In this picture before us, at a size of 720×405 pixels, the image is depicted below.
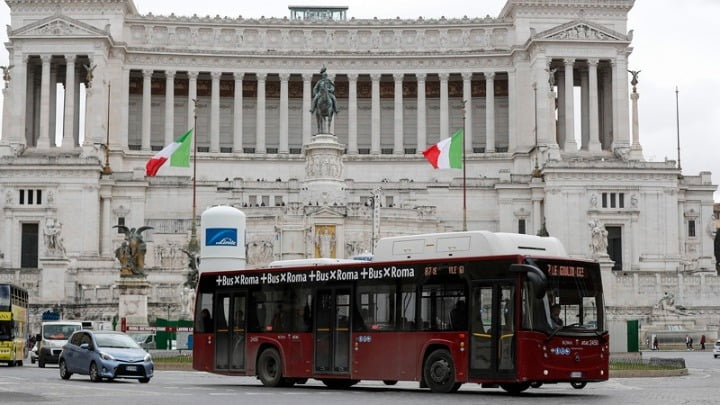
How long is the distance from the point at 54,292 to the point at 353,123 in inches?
1943

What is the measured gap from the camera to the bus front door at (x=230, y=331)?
39406mm

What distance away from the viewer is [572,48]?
11700 centimetres

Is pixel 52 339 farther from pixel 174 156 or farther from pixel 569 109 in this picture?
pixel 569 109

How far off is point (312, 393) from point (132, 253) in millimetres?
37532

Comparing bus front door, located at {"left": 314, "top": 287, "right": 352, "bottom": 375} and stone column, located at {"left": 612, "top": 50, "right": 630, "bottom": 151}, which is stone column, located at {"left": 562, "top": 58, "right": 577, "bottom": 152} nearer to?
stone column, located at {"left": 612, "top": 50, "right": 630, "bottom": 151}

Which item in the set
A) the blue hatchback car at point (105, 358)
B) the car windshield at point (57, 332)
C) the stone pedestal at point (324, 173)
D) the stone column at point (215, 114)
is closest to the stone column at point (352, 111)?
the stone column at point (215, 114)

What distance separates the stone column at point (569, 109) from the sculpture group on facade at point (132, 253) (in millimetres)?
55832

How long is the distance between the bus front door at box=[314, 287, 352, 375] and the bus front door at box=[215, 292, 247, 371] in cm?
336

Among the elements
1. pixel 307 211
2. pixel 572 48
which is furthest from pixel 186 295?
pixel 572 48

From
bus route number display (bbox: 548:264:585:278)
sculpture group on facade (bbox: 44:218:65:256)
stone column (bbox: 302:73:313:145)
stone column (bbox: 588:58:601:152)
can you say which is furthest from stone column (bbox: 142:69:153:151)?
bus route number display (bbox: 548:264:585:278)

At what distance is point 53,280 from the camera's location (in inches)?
3191

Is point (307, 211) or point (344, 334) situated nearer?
point (344, 334)

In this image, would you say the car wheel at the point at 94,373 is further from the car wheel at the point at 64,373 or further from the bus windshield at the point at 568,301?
the bus windshield at the point at 568,301

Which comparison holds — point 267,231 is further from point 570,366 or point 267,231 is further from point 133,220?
point 570,366
